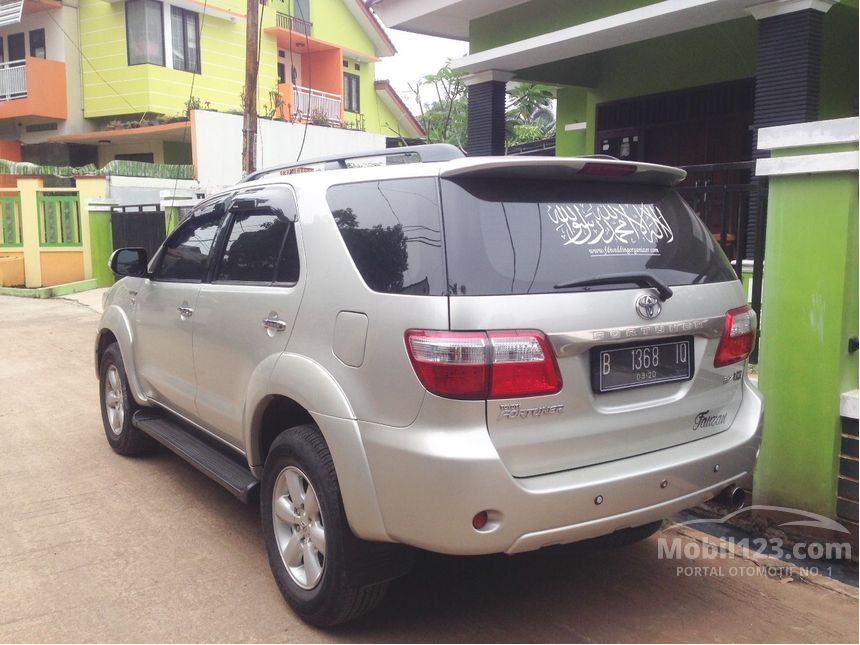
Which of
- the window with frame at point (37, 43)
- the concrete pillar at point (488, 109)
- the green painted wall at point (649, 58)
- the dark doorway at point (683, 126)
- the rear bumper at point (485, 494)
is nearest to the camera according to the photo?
the rear bumper at point (485, 494)

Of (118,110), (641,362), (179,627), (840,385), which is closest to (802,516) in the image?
(840,385)

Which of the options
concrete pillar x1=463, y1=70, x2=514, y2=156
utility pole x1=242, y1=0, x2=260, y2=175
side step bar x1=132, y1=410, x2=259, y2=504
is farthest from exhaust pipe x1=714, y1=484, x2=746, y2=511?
utility pole x1=242, y1=0, x2=260, y2=175

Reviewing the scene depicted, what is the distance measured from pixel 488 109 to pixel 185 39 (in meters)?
15.8

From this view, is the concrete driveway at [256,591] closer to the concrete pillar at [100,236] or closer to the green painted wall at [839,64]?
the green painted wall at [839,64]

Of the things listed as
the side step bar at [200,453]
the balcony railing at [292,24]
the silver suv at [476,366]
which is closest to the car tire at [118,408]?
the side step bar at [200,453]

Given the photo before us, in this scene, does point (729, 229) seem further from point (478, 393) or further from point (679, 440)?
point (478, 393)

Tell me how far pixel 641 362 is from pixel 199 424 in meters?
2.50

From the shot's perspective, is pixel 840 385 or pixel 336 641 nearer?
pixel 336 641

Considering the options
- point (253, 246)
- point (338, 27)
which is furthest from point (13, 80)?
point (253, 246)

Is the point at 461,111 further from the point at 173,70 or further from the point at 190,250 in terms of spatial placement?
the point at 190,250

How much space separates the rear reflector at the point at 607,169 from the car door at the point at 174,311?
2.07 m

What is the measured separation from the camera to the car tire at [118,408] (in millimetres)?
5285

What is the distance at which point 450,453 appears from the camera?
2.61 meters

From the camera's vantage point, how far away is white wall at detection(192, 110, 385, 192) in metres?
19.7
